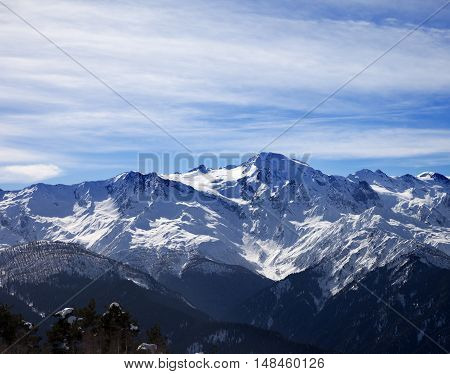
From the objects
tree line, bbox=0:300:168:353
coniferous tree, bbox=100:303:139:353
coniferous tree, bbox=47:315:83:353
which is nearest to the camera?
tree line, bbox=0:300:168:353

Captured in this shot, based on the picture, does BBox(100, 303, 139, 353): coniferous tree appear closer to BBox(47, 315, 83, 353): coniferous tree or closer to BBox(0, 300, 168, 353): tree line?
BBox(0, 300, 168, 353): tree line

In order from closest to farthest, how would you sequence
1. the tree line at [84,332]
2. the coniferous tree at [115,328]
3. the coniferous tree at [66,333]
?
1. the tree line at [84,332]
2. the coniferous tree at [66,333]
3. the coniferous tree at [115,328]

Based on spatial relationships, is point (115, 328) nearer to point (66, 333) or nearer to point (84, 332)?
point (84, 332)

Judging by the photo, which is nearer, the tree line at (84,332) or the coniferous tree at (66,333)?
the tree line at (84,332)

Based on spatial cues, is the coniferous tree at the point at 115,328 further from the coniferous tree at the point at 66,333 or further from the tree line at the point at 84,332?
the coniferous tree at the point at 66,333

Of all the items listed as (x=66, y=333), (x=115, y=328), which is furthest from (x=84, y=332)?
(x=115, y=328)

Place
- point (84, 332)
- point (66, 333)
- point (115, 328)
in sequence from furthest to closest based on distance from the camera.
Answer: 1. point (115, 328)
2. point (84, 332)
3. point (66, 333)

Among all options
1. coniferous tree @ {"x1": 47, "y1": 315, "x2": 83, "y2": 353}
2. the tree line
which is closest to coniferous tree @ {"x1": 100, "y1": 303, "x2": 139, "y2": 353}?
the tree line

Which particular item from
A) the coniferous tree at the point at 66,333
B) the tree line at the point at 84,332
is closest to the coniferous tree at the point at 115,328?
the tree line at the point at 84,332

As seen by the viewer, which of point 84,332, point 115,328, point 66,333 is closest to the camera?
point 66,333
